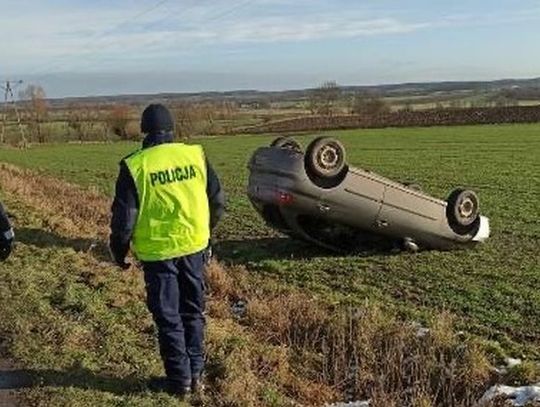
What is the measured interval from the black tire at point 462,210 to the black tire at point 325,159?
2056 millimetres

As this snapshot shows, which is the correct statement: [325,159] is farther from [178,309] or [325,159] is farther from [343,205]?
[178,309]

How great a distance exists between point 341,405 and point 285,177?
5.60 metres

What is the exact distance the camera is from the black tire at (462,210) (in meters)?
11.9

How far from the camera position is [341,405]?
5555 millimetres

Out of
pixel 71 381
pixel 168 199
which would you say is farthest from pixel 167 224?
pixel 71 381

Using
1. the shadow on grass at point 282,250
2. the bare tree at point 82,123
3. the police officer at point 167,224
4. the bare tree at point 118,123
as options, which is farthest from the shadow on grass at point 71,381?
the bare tree at point 118,123

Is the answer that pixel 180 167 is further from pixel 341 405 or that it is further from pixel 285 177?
pixel 285 177

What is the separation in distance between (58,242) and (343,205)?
14.9 ft

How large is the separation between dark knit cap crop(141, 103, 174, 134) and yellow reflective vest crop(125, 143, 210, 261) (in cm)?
11

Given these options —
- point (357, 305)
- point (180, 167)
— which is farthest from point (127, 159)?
point (357, 305)

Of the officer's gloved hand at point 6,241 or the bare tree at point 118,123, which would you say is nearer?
the officer's gloved hand at point 6,241

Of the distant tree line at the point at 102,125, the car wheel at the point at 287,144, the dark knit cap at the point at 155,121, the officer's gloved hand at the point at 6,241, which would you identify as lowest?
the distant tree line at the point at 102,125

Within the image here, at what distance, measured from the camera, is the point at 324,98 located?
356 ft

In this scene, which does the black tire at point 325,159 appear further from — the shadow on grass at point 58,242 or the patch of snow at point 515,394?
the patch of snow at point 515,394
